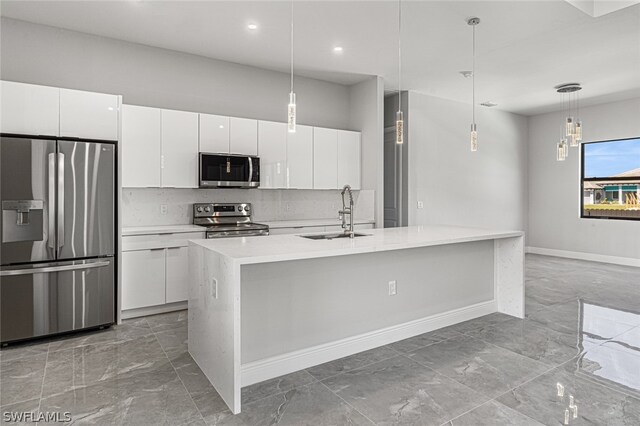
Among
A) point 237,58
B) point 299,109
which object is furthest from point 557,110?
point 237,58

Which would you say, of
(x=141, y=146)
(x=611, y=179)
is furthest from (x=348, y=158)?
(x=611, y=179)

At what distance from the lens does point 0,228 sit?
3.12 m

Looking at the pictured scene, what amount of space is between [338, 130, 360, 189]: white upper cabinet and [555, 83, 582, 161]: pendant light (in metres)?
2.82

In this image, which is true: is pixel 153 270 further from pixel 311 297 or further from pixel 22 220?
pixel 311 297

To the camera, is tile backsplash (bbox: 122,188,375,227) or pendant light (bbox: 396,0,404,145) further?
tile backsplash (bbox: 122,188,375,227)

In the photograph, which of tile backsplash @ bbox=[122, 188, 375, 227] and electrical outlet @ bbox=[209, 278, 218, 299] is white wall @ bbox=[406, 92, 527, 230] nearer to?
tile backsplash @ bbox=[122, 188, 375, 227]

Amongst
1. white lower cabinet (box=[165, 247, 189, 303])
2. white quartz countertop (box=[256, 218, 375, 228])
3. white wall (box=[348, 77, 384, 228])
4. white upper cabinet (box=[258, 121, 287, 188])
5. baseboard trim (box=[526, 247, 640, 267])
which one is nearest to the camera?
white lower cabinet (box=[165, 247, 189, 303])

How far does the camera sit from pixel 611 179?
7.12 metres

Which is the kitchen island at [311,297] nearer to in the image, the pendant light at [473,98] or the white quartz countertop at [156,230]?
the pendant light at [473,98]

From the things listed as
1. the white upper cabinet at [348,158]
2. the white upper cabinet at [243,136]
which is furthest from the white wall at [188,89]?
the white upper cabinet at [243,136]

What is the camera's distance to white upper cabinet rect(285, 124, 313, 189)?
516cm

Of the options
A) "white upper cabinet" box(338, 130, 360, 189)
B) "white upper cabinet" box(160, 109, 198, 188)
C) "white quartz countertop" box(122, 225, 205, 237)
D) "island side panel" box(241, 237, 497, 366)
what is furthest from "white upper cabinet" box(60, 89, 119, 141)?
"white upper cabinet" box(338, 130, 360, 189)

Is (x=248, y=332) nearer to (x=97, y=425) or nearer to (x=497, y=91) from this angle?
(x=97, y=425)

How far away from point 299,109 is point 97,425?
14.8ft
